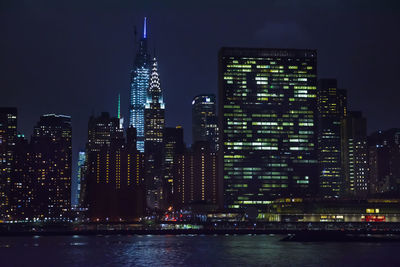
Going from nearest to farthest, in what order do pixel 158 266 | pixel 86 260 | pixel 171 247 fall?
pixel 158 266 < pixel 86 260 < pixel 171 247

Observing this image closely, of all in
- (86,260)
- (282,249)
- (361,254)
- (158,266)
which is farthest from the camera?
(282,249)

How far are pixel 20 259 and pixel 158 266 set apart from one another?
115 ft

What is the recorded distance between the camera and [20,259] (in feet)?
462

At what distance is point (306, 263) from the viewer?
127500mm

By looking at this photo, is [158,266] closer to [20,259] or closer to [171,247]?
[20,259]

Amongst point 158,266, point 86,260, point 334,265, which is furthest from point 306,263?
point 86,260

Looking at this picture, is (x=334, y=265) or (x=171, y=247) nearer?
(x=334, y=265)

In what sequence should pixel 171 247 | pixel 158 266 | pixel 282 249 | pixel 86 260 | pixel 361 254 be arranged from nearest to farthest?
pixel 158 266 < pixel 86 260 < pixel 361 254 < pixel 282 249 < pixel 171 247

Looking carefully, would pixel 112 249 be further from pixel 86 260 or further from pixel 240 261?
pixel 240 261

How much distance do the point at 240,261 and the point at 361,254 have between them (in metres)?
31.5

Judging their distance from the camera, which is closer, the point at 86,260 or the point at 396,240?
the point at 86,260

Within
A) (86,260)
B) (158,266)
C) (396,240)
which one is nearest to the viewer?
(158,266)

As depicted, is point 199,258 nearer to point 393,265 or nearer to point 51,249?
point 393,265

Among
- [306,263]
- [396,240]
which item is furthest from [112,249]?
[396,240]
